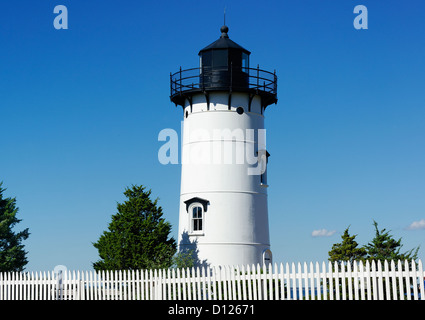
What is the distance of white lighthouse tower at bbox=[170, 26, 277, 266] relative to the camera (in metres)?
33.5

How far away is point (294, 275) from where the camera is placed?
20047 millimetres

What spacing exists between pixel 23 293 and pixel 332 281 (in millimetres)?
13339

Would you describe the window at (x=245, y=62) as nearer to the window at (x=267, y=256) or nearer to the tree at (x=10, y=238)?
the window at (x=267, y=256)

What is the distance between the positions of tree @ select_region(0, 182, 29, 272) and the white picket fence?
9695 millimetres

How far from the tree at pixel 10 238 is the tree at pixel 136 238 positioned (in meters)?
7.14

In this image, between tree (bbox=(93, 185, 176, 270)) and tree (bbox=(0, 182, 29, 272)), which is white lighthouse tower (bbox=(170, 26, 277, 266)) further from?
tree (bbox=(0, 182, 29, 272))

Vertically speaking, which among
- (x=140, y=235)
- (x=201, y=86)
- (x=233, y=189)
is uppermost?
(x=201, y=86)

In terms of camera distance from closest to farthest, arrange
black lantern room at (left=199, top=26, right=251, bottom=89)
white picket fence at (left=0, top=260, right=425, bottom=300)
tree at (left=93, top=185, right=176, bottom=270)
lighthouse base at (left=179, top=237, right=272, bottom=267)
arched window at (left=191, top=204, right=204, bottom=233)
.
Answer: white picket fence at (left=0, top=260, right=425, bottom=300), tree at (left=93, top=185, right=176, bottom=270), lighthouse base at (left=179, top=237, right=272, bottom=267), arched window at (left=191, top=204, right=204, bottom=233), black lantern room at (left=199, top=26, right=251, bottom=89)

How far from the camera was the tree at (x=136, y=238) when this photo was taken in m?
31.0

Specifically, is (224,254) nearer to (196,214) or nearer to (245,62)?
(196,214)

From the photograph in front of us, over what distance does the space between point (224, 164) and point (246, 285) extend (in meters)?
12.3

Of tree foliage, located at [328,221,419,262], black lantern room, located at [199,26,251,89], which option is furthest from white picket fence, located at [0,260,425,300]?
black lantern room, located at [199,26,251,89]
